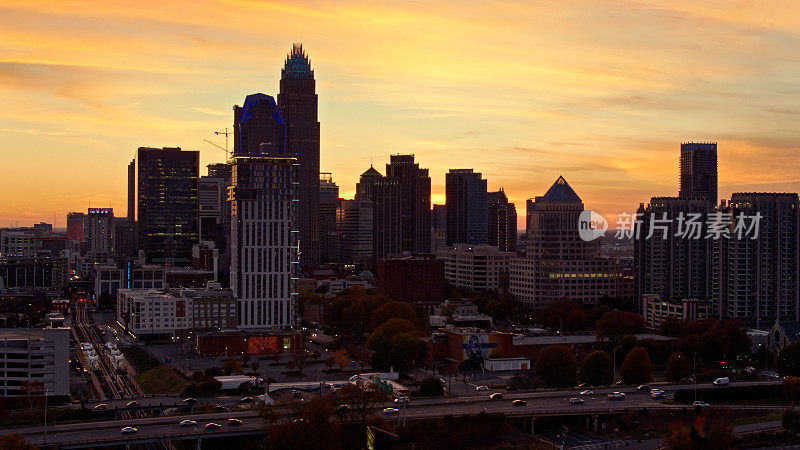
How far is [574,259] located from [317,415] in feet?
296

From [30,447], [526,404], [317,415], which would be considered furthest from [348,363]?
[30,447]

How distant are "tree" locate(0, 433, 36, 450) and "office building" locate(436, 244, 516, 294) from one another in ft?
356

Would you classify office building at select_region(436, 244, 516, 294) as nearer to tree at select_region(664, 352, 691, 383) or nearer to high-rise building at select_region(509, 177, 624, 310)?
high-rise building at select_region(509, 177, 624, 310)

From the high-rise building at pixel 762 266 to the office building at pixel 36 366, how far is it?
71.9 m

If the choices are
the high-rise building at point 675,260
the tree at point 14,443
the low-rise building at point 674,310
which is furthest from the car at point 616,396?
the high-rise building at point 675,260

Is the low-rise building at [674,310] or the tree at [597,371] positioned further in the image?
the low-rise building at [674,310]

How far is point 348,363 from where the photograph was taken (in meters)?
90.8

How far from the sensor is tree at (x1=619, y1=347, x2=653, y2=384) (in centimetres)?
7488

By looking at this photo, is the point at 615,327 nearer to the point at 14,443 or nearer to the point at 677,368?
the point at 677,368

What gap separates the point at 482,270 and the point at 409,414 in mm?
100458

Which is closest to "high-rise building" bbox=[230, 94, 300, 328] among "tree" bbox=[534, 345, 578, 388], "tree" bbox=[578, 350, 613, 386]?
"tree" bbox=[534, 345, 578, 388]

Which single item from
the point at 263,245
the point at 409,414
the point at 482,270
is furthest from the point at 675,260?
the point at 409,414

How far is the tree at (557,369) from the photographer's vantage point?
72.6 m

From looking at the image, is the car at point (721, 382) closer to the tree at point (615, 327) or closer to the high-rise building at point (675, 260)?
the tree at point (615, 327)
